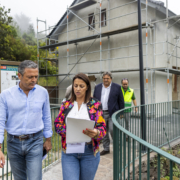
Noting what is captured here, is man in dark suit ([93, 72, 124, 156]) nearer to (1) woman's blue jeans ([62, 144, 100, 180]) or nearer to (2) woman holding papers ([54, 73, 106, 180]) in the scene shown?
(2) woman holding papers ([54, 73, 106, 180])

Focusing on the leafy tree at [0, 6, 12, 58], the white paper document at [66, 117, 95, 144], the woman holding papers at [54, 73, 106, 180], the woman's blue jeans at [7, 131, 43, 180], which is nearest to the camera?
the white paper document at [66, 117, 95, 144]

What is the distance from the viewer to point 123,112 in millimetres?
3836

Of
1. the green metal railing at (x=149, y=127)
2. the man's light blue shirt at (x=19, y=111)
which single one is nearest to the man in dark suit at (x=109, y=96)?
the green metal railing at (x=149, y=127)

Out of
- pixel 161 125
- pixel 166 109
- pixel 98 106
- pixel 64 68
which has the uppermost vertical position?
pixel 64 68

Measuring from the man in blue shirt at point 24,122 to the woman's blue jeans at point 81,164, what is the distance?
36 centimetres

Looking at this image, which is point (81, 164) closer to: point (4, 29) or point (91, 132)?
point (91, 132)

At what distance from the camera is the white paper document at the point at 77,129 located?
1959mm

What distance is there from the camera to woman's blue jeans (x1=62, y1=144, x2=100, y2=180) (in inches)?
83.8

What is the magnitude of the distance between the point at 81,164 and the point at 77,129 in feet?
1.38

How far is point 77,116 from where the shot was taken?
7.25 ft

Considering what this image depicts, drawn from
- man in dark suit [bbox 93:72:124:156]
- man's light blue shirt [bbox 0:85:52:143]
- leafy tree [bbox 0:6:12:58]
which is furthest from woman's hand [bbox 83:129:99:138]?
leafy tree [bbox 0:6:12:58]

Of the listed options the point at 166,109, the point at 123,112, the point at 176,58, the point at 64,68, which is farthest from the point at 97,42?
the point at 123,112

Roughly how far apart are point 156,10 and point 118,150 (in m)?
10.3

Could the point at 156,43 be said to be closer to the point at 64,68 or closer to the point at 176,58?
the point at 176,58
